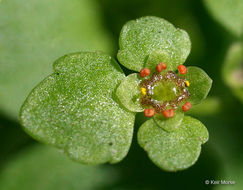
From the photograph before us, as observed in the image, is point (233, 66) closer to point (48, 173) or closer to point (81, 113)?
point (81, 113)

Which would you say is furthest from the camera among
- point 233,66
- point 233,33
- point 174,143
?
point 233,66

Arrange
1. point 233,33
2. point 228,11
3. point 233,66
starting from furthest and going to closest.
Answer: point 233,66 → point 233,33 → point 228,11

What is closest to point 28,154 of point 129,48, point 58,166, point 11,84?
point 58,166

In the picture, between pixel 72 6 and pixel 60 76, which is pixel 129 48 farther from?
pixel 72 6

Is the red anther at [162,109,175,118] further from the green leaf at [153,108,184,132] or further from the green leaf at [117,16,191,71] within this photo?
the green leaf at [117,16,191,71]

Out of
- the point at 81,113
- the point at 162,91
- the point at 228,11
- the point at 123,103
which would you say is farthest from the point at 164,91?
the point at 228,11

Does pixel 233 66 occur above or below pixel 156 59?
below

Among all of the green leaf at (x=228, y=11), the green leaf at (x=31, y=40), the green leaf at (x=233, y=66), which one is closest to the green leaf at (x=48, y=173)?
the green leaf at (x=31, y=40)
